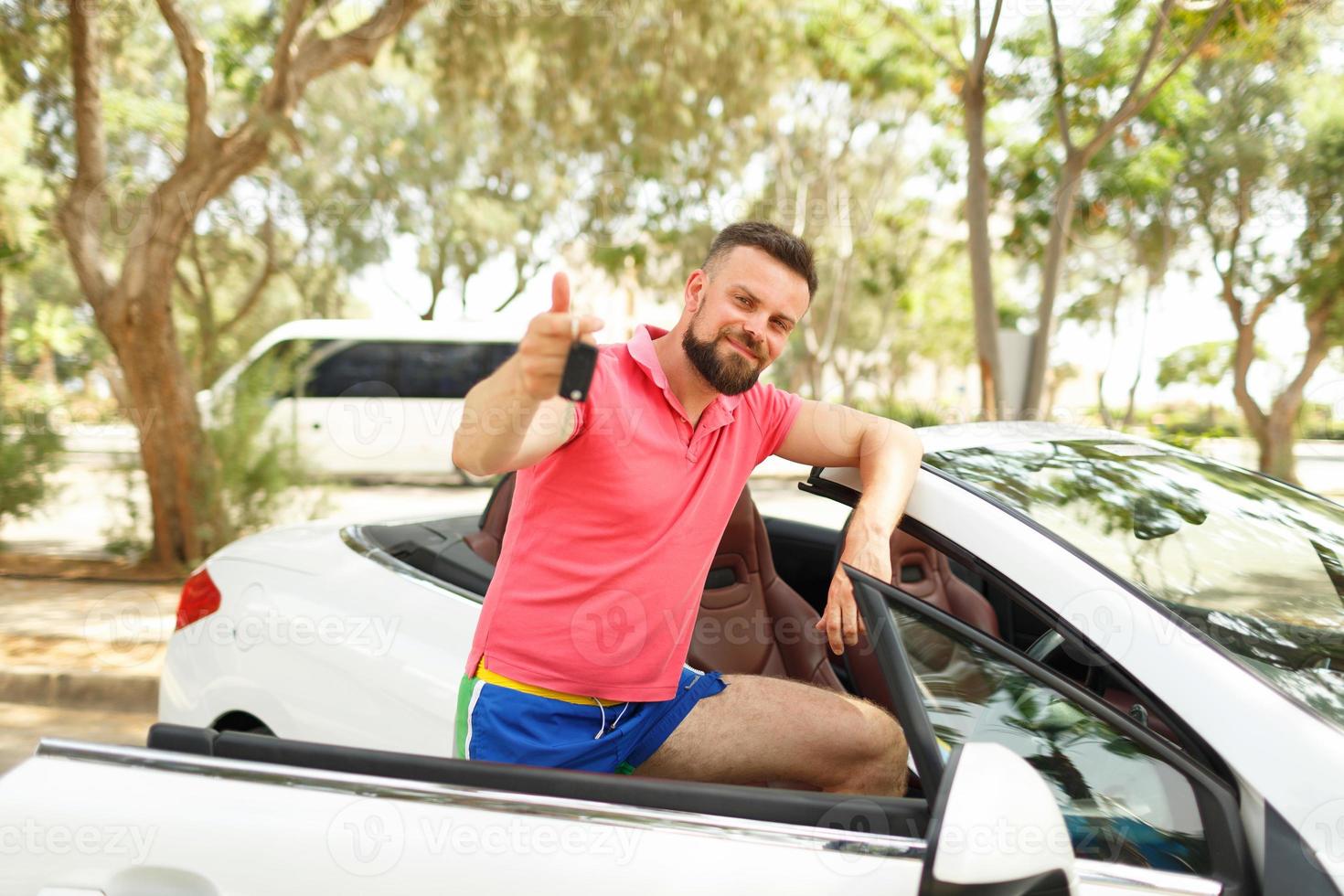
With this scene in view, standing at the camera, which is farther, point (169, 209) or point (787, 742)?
point (169, 209)

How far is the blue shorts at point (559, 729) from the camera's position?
189 centimetres

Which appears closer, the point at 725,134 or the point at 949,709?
→ the point at 949,709

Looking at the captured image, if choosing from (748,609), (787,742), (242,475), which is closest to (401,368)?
(242,475)

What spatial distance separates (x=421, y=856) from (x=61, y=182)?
36.0 ft

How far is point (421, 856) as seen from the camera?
1469mm

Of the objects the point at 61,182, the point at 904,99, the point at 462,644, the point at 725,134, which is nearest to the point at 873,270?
the point at 904,99

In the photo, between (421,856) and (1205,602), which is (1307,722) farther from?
(421,856)

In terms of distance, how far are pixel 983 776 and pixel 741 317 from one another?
3.53 feet

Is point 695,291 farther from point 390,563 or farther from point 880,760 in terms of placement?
point 390,563

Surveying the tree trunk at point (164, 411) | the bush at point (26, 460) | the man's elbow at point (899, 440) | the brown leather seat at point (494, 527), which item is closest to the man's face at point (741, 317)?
the man's elbow at point (899, 440)

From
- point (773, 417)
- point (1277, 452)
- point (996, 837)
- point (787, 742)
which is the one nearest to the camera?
point (996, 837)

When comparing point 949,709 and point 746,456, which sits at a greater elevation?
point 746,456

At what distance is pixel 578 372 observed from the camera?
1.43 m

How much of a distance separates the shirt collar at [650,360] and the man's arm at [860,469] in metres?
0.18
